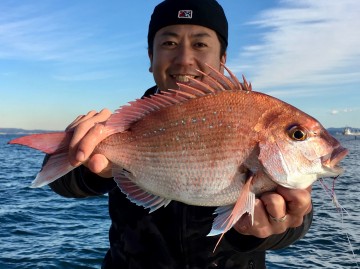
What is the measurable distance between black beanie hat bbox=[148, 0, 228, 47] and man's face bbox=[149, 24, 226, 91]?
94mm

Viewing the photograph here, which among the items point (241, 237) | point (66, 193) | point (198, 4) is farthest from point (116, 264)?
point (198, 4)

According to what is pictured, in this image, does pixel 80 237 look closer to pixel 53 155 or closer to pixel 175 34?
pixel 175 34

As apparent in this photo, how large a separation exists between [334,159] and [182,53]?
1.92m

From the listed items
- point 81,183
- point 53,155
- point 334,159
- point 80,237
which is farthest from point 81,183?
point 80,237

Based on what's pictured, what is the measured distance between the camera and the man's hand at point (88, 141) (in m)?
2.74

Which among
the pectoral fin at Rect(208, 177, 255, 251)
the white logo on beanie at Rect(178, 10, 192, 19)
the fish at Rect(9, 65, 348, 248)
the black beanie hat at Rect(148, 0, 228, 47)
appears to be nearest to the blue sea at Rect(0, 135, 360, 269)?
the black beanie hat at Rect(148, 0, 228, 47)

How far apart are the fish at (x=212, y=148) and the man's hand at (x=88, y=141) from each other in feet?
0.22

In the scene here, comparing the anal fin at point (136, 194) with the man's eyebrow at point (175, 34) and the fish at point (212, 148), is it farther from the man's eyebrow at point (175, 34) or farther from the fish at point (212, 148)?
the man's eyebrow at point (175, 34)

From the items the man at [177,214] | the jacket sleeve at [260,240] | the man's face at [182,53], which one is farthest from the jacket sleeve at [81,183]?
the jacket sleeve at [260,240]

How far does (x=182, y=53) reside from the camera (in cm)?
389

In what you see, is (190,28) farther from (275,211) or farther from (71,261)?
(71,261)

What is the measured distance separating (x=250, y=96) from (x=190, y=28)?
1.67 meters

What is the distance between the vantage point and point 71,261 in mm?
10117

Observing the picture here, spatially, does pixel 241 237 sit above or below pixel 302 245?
above
